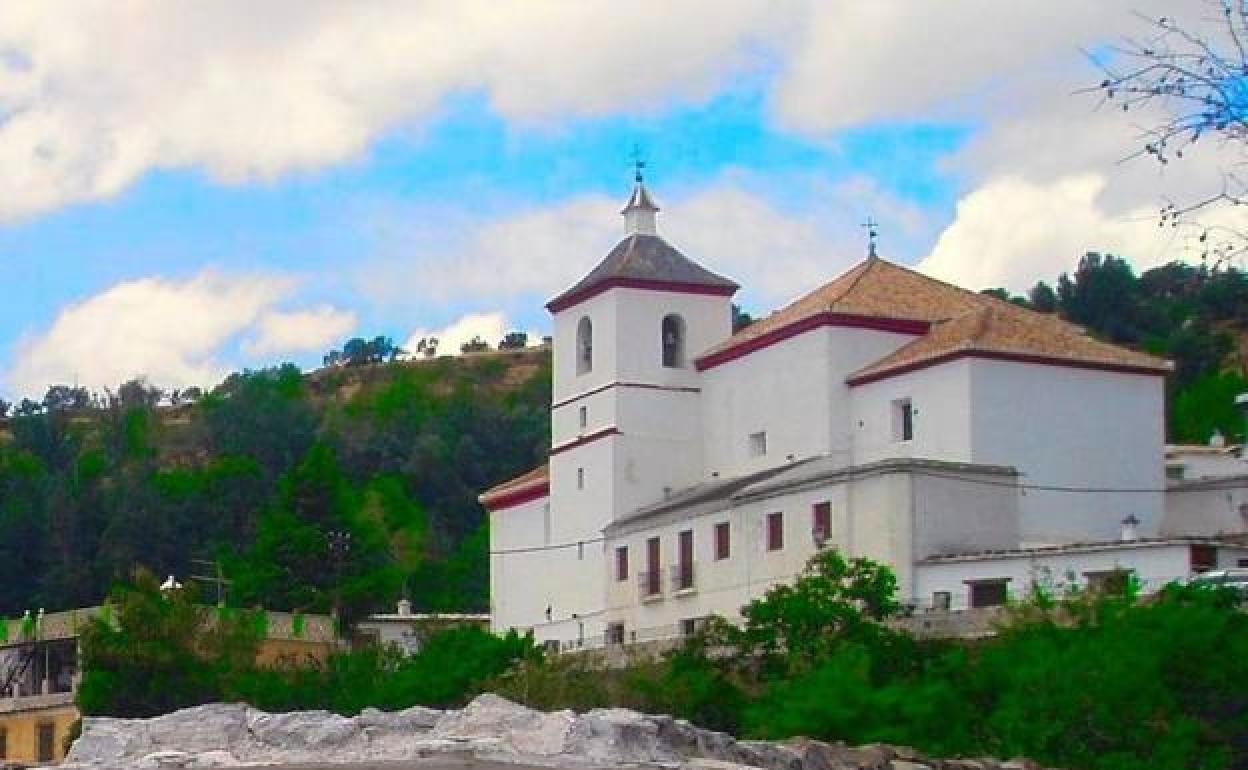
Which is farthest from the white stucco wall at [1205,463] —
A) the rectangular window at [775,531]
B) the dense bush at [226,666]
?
the dense bush at [226,666]

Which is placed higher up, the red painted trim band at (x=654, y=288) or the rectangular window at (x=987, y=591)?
the red painted trim band at (x=654, y=288)

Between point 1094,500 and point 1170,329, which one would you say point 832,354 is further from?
point 1170,329

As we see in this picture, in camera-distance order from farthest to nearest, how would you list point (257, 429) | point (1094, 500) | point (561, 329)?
point (257, 429) → point (561, 329) → point (1094, 500)

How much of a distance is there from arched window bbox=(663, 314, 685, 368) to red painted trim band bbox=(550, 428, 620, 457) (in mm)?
2072

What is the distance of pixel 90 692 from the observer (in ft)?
185

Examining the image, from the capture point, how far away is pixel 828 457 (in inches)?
2127

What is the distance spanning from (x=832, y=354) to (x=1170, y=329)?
44514mm

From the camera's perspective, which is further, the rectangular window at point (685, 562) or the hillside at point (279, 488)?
the hillside at point (279, 488)

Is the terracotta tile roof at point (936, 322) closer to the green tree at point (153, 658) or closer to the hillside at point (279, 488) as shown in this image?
the green tree at point (153, 658)

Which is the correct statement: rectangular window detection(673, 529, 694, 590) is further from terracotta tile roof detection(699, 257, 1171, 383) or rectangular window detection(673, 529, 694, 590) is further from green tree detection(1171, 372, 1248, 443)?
green tree detection(1171, 372, 1248, 443)

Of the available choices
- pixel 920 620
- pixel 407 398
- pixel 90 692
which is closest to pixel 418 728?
pixel 920 620

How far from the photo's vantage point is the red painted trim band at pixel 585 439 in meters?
58.5

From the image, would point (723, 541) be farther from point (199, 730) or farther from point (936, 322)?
point (199, 730)

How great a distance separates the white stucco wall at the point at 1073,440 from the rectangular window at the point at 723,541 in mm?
5181
